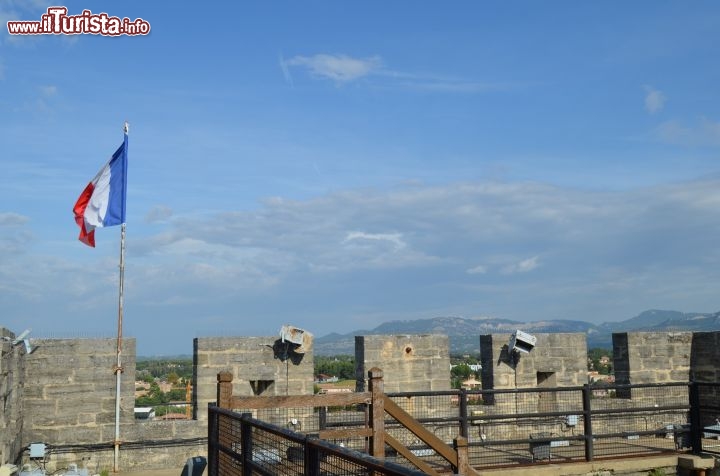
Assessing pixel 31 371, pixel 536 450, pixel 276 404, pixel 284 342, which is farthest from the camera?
pixel 284 342

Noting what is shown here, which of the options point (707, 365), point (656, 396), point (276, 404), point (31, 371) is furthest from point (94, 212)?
point (707, 365)

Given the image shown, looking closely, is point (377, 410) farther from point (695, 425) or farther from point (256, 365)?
point (695, 425)

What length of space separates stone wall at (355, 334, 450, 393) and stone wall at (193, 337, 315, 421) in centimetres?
88

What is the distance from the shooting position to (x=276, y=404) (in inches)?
284

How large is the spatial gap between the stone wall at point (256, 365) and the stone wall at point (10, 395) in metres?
2.51

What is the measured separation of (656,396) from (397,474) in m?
12.3

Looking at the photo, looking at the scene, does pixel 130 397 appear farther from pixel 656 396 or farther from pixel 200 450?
pixel 656 396

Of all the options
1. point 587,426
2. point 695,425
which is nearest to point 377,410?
point 587,426

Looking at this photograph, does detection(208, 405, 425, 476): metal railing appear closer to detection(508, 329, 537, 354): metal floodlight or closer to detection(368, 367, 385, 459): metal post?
detection(368, 367, 385, 459): metal post

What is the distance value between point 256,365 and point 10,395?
3694mm

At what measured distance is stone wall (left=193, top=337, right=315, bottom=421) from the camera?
476 inches

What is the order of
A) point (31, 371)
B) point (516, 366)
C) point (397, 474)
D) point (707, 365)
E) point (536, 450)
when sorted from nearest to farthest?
1. point (397, 474)
2. point (536, 450)
3. point (31, 371)
4. point (516, 366)
5. point (707, 365)

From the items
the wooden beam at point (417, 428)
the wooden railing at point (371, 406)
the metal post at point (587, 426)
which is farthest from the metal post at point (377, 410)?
the metal post at point (587, 426)

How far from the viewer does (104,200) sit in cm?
1334
